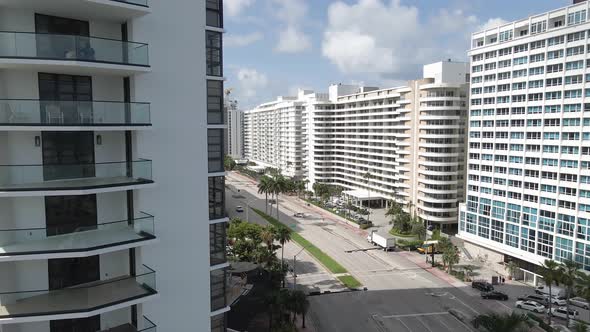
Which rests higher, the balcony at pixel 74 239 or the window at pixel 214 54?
the window at pixel 214 54

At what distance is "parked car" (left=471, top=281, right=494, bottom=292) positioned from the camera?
51938mm

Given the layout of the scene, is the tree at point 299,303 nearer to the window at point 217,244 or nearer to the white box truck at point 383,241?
the window at point 217,244

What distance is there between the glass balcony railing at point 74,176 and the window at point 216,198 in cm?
357

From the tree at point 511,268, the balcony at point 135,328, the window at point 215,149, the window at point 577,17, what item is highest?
the window at point 577,17

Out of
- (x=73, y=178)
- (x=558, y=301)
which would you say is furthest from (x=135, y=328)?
(x=558, y=301)

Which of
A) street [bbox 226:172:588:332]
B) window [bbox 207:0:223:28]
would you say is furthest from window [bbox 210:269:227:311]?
street [bbox 226:172:588:332]

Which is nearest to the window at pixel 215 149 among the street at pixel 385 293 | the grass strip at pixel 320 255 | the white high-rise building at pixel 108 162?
the white high-rise building at pixel 108 162

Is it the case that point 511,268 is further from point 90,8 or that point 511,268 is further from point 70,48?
point 70,48

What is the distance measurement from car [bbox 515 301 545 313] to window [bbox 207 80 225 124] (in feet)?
139

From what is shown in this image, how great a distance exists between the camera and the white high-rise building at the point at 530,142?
161 feet

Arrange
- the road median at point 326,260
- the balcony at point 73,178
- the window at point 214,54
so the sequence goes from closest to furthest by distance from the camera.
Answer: the balcony at point 73,178 → the window at point 214,54 → the road median at point 326,260

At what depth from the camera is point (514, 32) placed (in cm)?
5738

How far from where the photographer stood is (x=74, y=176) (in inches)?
663

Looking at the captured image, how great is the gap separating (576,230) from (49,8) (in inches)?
2149
